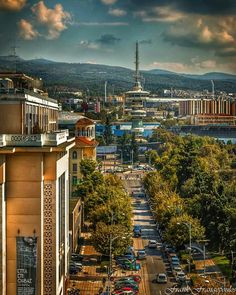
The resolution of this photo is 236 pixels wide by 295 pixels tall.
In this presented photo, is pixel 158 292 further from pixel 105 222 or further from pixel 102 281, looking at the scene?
pixel 105 222

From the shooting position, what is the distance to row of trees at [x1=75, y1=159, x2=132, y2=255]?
66.0 ft

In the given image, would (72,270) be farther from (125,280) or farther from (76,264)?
(125,280)

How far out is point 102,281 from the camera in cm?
1858

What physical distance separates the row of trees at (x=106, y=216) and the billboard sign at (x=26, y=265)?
25.2 feet

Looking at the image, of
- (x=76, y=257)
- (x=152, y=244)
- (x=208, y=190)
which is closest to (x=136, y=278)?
(x=76, y=257)

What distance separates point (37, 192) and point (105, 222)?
10.6 metres

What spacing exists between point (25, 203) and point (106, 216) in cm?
1073

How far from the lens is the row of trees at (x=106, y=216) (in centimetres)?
2012

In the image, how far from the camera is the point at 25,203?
38.0 ft

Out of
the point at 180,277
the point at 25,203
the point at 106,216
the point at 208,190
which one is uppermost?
the point at 25,203

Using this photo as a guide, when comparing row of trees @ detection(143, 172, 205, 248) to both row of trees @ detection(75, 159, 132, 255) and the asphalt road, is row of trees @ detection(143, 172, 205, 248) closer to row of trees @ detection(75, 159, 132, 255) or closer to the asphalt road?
the asphalt road

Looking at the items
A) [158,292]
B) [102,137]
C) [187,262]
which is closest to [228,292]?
[158,292]

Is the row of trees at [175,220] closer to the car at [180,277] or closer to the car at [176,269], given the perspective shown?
the car at [176,269]

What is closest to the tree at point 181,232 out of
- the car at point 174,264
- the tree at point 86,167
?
the car at point 174,264
